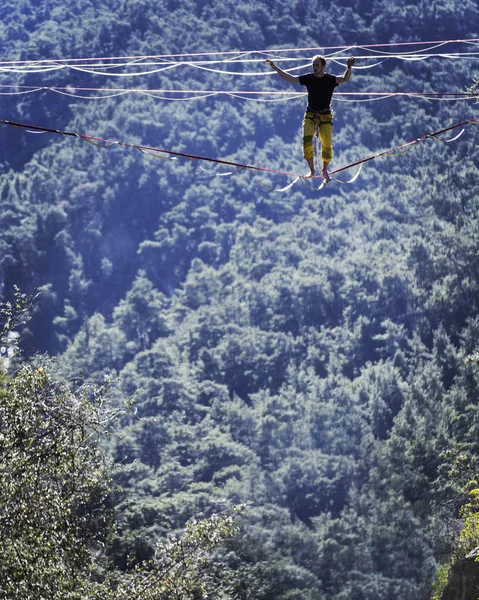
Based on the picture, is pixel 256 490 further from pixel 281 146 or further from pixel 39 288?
pixel 281 146

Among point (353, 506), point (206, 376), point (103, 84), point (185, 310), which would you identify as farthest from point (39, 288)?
point (103, 84)

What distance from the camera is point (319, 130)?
32.8 feet

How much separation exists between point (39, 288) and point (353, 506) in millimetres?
41271

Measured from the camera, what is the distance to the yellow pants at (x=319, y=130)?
9.90m

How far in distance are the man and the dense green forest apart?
4266mm

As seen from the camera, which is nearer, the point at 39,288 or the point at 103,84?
the point at 39,288

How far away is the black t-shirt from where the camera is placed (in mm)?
9521

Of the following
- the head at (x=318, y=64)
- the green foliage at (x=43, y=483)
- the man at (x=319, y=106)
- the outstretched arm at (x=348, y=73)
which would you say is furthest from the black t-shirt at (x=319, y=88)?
the green foliage at (x=43, y=483)

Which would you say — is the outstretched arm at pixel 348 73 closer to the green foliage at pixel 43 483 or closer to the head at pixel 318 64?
the head at pixel 318 64

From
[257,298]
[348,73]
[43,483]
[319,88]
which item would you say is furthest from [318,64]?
[257,298]

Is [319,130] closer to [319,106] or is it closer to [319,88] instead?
[319,106]

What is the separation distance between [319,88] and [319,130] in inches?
20.7

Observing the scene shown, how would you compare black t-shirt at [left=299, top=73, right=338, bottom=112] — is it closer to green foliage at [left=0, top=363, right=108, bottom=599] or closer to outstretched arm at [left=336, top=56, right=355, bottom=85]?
outstretched arm at [left=336, top=56, right=355, bottom=85]

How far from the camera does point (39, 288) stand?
276 feet
